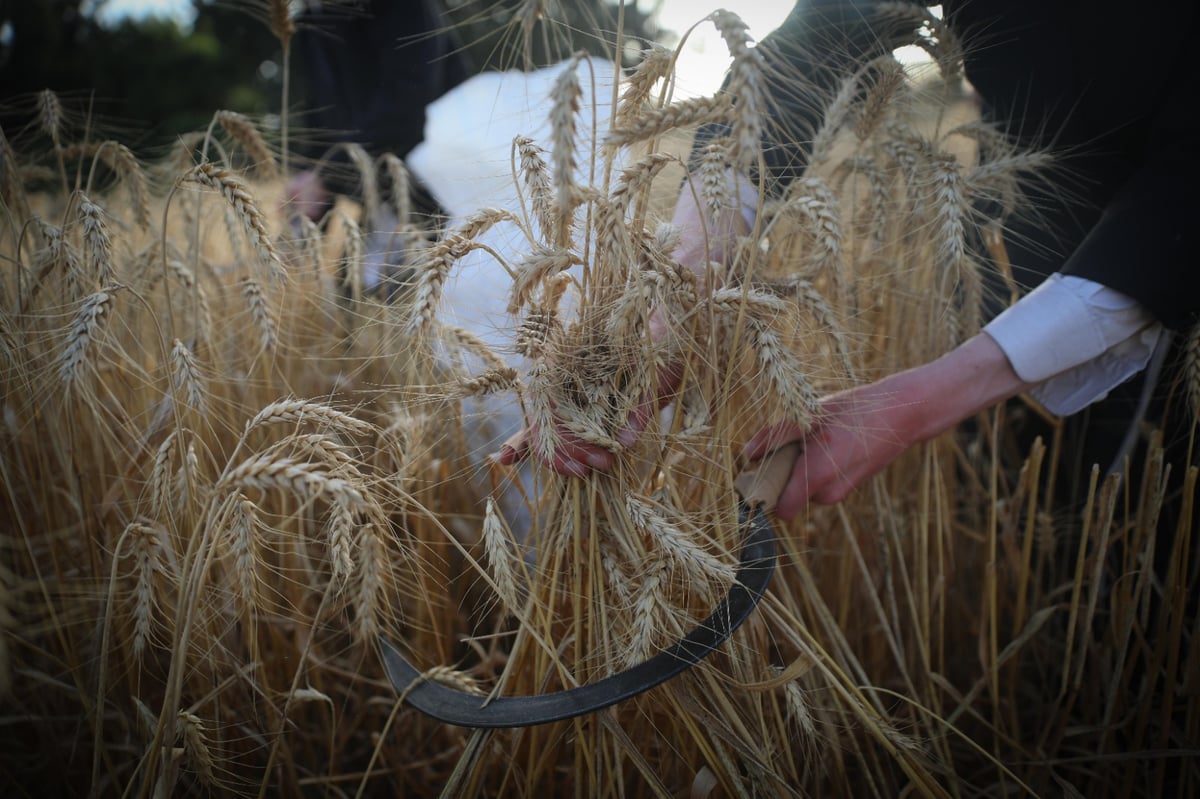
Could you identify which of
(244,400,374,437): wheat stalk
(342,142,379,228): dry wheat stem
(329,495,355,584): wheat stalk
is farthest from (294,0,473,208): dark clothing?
(329,495,355,584): wheat stalk

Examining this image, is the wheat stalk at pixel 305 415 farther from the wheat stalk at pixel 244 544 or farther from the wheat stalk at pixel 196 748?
the wheat stalk at pixel 196 748

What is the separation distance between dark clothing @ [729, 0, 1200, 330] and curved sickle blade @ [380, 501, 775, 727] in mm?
576

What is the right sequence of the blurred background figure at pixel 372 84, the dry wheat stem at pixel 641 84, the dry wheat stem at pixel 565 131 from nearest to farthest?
the dry wheat stem at pixel 565 131, the dry wheat stem at pixel 641 84, the blurred background figure at pixel 372 84

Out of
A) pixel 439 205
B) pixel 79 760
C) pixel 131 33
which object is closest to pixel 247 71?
pixel 131 33

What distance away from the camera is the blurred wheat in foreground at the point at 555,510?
0.84 metres

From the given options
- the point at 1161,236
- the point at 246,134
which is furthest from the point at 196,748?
the point at 1161,236

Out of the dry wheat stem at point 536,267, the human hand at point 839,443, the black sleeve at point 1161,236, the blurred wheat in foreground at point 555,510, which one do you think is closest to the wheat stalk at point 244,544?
the blurred wheat in foreground at point 555,510

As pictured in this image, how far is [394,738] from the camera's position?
128 centimetres

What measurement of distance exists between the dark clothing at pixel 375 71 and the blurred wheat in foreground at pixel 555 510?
58cm

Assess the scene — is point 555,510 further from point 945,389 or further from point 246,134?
point 246,134

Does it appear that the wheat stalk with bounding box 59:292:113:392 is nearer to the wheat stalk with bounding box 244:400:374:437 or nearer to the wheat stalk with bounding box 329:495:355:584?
the wheat stalk with bounding box 244:400:374:437

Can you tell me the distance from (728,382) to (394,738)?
38.5 inches

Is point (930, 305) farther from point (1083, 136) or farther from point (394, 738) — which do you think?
point (394, 738)

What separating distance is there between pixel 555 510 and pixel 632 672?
232 millimetres
